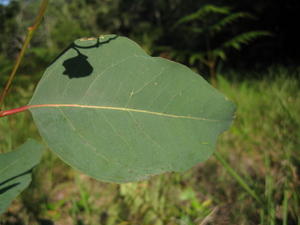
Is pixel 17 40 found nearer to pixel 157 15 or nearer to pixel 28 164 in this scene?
pixel 28 164

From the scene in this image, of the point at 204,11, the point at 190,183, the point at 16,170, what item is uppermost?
the point at 16,170

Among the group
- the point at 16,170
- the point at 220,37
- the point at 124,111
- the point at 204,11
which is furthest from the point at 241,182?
the point at 220,37

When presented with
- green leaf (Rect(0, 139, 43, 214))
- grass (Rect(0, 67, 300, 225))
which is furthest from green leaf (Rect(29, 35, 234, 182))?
grass (Rect(0, 67, 300, 225))

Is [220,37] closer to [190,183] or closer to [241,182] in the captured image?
[190,183]

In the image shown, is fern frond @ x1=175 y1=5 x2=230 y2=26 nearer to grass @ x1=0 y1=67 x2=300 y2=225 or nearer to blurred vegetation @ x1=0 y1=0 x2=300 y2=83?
blurred vegetation @ x1=0 y1=0 x2=300 y2=83

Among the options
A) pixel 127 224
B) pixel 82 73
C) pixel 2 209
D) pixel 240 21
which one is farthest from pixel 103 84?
pixel 240 21
